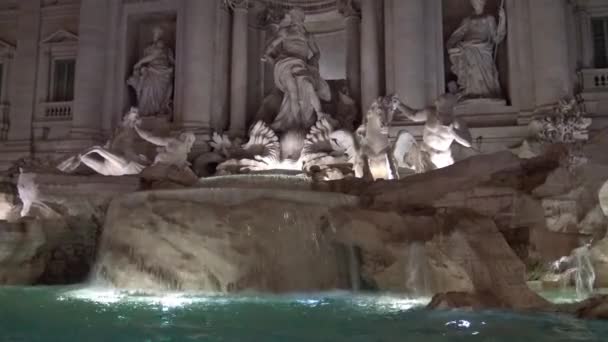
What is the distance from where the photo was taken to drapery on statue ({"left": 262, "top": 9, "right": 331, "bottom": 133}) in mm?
13539

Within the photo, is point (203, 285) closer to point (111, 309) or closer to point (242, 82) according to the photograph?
point (111, 309)

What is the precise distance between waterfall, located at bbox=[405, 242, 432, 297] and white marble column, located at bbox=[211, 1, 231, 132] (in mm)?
8315

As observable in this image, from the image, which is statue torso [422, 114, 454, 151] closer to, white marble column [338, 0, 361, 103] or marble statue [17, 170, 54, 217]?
white marble column [338, 0, 361, 103]

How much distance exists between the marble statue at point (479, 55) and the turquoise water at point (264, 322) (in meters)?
8.05

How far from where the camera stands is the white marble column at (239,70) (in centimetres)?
1449

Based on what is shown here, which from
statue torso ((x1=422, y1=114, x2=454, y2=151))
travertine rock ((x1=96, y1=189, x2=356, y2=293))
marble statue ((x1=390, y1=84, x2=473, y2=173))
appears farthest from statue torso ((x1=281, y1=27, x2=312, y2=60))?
travertine rock ((x1=96, y1=189, x2=356, y2=293))

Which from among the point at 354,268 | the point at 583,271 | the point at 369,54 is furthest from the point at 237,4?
the point at 583,271

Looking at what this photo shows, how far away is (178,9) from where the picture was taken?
1540cm

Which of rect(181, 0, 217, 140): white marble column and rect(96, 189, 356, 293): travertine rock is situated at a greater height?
rect(181, 0, 217, 140): white marble column

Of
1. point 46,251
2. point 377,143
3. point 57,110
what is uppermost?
point 57,110

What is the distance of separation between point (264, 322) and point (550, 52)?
10.1m

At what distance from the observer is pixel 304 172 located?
11734mm

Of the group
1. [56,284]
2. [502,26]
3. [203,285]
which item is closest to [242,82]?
[502,26]

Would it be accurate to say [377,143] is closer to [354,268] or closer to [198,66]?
[354,268]
